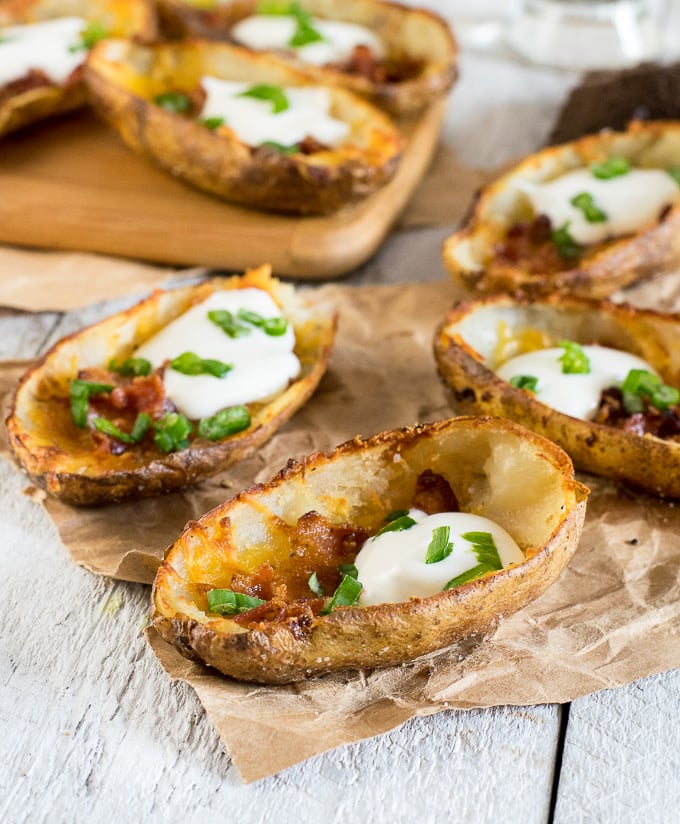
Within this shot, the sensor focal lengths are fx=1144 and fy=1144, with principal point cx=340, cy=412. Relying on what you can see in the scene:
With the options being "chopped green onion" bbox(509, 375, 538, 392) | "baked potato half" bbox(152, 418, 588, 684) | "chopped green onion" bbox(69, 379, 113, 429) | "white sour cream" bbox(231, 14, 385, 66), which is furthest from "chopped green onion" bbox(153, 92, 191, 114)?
"baked potato half" bbox(152, 418, 588, 684)

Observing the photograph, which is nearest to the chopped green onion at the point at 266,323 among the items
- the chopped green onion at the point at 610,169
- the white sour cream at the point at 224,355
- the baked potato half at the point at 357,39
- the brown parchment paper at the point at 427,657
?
the white sour cream at the point at 224,355

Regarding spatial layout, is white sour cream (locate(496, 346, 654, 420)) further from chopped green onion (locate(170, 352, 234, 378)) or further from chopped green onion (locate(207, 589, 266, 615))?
chopped green onion (locate(207, 589, 266, 615))

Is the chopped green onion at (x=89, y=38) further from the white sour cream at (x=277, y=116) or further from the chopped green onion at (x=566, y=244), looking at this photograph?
the chopped green onion at (x=566, y=244)

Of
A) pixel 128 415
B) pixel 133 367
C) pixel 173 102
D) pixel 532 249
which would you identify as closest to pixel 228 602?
pixel 128 415

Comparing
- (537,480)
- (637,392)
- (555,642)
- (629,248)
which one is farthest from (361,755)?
(629,248)

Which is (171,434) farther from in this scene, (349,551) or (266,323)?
(349,551)

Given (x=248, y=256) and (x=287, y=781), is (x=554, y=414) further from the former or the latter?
(x=248, y=256)
